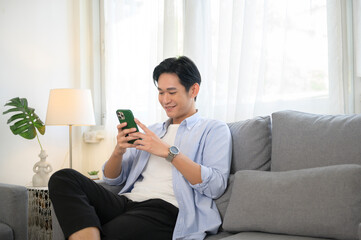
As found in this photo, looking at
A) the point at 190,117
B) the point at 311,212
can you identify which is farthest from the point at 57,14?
the point at 311,212

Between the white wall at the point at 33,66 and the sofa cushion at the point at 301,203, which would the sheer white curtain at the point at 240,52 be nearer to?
the white wall at the point at 33,66

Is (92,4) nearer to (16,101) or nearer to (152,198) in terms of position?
(16,101)

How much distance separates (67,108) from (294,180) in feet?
6.03

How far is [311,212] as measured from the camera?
1402 millimetres

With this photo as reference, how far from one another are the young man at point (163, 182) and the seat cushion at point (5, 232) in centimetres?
56

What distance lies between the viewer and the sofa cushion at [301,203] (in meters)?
1.35

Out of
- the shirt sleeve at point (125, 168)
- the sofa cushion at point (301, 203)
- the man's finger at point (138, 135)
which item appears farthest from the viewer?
the shirt sleeve at point (125, 168)

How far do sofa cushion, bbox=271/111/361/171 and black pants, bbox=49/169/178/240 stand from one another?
21.5 inches

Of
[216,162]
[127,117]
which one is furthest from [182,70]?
[216,162]

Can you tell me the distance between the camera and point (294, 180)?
1507 mm

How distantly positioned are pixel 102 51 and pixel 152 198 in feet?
6.73

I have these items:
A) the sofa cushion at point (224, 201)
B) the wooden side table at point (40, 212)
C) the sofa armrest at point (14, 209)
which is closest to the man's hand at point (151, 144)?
the sofa cushion at point (224, 201)

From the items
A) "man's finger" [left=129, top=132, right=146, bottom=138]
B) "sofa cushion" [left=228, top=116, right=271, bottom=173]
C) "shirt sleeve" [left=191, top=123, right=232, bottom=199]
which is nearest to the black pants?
"shirt sleeve" [left=191, top=123, right=232, bottom=199]

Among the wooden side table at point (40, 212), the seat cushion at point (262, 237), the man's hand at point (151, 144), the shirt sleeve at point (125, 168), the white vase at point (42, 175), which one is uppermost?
the man's hand at point (151, 144)
